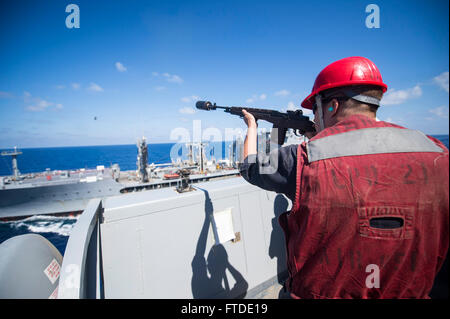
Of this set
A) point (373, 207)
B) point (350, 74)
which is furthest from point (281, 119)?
point (373, 207)

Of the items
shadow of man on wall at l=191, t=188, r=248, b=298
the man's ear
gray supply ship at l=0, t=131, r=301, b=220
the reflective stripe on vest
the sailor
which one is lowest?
gray supply ship at l=0, t=131, r=301, b=220

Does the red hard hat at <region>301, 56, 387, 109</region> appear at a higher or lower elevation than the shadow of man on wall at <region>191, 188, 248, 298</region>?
higher

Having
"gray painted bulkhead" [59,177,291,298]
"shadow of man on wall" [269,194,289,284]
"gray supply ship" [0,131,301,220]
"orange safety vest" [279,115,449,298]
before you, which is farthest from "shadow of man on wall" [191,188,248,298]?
"gray supply ship" [0,131,301,220]

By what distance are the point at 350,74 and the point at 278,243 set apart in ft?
11.1

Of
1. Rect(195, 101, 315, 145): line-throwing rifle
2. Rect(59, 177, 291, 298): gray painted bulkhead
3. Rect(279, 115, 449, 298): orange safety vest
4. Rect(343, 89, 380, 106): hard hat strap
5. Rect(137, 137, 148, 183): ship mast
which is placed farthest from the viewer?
Rect(137, 137, 148, 183): ship mast

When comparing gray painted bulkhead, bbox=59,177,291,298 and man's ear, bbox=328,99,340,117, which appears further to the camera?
gray painted bulkhead, bbox=59,177,291,298

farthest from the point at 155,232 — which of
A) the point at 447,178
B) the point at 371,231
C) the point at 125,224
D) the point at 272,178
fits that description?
the point at 447,178

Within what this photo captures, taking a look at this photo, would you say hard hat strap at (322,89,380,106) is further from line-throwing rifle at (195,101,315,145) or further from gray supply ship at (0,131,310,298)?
gray supply ship at (0,131,310,298)

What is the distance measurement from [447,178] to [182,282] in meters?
3.12

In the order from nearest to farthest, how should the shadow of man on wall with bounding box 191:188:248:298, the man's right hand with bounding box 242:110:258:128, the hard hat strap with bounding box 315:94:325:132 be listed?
the hard hat strap with bounding box 315:94:325:132 → the man's right hand with bounding box 242:110:258:128 → the shadow of man on wall with bounding box 191:188:248:298

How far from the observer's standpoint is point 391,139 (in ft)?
3.26

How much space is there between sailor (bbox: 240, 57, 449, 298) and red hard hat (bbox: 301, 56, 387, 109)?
274mm

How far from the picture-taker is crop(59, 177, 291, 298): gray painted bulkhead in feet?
7.59

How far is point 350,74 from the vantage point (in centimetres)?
131
